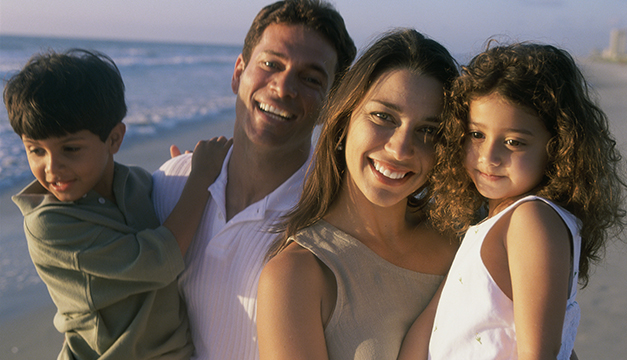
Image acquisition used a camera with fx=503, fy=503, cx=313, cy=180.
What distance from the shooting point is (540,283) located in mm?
1513

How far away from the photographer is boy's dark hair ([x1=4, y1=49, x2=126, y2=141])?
2043 millimetres

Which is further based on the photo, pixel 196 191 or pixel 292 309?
pixel 196 191

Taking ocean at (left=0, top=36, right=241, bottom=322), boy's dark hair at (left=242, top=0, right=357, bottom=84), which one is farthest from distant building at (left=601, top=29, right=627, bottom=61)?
boy's dark hair at (left=242, top=0, right=357, bottom=84)

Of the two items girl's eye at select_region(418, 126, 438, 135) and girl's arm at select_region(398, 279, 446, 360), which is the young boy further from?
girl's eye at select_region(418, 126, 438, 135)

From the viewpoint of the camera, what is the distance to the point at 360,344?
186 centimetres

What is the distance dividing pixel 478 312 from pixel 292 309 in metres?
0.63

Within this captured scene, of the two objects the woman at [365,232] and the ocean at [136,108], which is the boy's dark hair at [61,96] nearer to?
the ocean at [136,108]

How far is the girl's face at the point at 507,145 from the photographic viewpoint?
5.64 ft

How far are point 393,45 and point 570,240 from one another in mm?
941

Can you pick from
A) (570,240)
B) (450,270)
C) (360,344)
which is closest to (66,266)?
(360,344)

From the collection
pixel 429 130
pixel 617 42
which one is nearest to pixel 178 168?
pixel 429 130

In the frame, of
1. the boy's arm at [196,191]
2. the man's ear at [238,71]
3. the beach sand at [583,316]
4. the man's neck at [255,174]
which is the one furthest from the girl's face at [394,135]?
the man's ear at [238,71]

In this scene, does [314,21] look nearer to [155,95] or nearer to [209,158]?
[209,158]

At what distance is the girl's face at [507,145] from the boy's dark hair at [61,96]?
1554 mm
